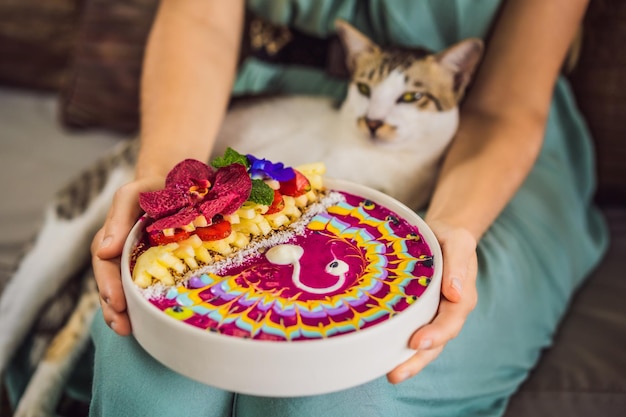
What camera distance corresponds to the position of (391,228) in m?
0.64

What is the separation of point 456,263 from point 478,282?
170 millimetres

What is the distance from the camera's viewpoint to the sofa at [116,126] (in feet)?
2.79

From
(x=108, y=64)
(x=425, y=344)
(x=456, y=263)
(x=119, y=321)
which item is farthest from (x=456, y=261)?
(x=108, y=64)

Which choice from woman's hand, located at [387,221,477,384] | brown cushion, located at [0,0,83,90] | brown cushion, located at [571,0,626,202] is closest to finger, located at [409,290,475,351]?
woman's hand, located at [387,221,477,384]

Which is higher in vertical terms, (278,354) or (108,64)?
(278,354)

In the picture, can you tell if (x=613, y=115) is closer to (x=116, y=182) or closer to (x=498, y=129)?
(x=498, y=129)

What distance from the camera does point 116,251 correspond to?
62cm

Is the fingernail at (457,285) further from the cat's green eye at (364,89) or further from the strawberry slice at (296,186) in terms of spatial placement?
the cat's green eye at (364,89)

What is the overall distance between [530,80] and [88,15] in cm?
96

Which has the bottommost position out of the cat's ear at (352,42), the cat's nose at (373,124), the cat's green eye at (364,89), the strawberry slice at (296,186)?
the strawberry slice at (296,186)

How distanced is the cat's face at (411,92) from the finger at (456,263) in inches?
7.9

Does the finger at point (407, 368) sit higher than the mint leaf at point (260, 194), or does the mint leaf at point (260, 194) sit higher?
the mint leaf at point (260, 194)

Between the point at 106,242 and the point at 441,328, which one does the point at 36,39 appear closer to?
the point at 106,242

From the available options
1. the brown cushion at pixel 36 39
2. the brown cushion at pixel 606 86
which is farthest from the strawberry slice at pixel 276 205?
the brown cushion at pixel 36 39
